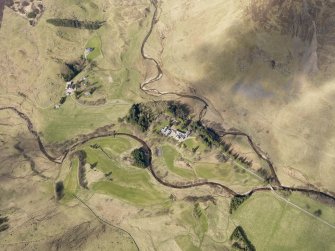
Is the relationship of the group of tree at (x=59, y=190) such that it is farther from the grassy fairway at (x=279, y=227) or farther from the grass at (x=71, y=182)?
the grassy fairway at (x=279, y=227)

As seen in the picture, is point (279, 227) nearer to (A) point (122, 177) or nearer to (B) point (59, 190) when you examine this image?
(A) point (122, 177)

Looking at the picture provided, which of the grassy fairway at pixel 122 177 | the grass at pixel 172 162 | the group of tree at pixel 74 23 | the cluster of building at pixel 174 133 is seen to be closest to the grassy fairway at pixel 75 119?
the grassy fairway at pixel 122 177

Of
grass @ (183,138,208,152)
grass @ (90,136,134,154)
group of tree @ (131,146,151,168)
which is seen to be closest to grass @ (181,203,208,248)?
grass @ (183,138,208,152)

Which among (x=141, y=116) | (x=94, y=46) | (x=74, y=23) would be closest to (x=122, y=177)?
(x=141, y=116)

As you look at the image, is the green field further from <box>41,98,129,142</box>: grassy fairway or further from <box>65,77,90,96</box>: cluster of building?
<box>65,77,90,96</box>: cluster of building

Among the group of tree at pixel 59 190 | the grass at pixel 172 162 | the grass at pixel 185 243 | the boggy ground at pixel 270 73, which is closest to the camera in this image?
the grass at pixel 185 243

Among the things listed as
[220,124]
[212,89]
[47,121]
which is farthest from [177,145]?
[47,121]

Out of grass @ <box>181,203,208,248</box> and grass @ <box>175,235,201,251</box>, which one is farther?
grass @ <box>181,203,208,248</box>

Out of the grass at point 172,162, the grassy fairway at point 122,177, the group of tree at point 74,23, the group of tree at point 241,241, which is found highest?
the group of tree at point 74,23
